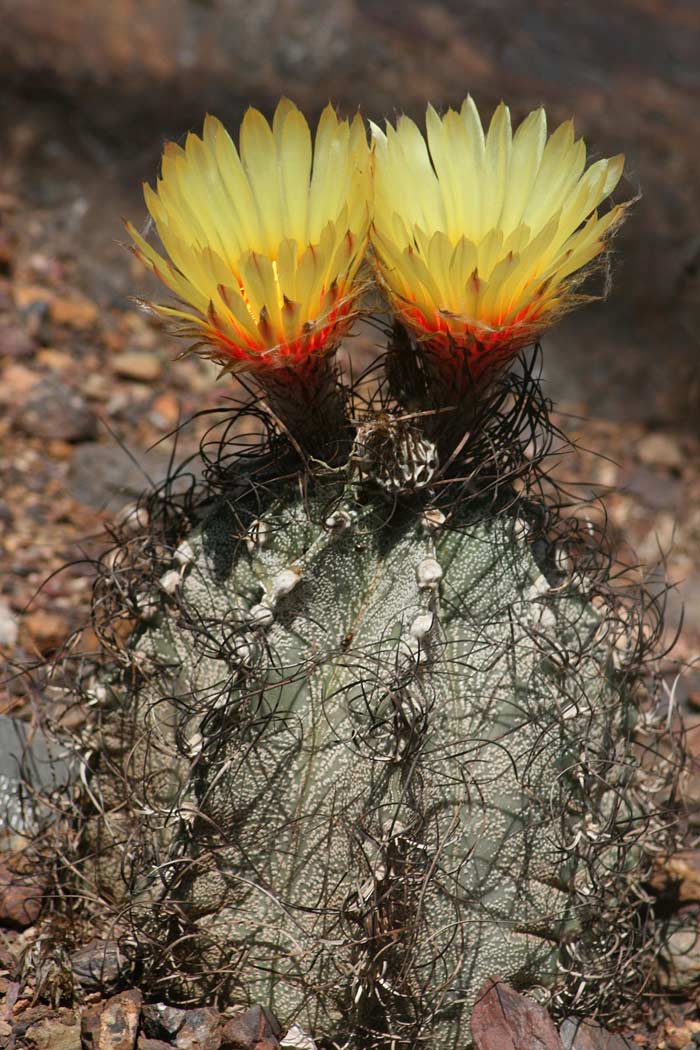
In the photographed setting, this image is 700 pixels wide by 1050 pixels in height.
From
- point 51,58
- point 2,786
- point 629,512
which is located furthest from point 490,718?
point 51,58

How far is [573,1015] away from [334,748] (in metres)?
0.45

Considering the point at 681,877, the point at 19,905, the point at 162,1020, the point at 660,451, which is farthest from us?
the point at 660,451

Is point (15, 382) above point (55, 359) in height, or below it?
below

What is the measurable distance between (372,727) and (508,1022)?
352mm

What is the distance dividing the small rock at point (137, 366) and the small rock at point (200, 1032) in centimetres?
172

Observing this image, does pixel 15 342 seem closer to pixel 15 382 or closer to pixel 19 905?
pixel 15 382

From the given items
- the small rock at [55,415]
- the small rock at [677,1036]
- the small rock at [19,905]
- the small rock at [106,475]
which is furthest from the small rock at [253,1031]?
the small rock at [55,415]

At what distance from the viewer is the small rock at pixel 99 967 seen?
134 cm

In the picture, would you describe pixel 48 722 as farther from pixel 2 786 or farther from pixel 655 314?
pixel 655 314

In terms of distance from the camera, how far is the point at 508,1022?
1270 mm

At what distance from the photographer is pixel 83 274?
9.70ft

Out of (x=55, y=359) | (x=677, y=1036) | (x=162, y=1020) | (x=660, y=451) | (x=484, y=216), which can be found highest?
(x=55, y=359)

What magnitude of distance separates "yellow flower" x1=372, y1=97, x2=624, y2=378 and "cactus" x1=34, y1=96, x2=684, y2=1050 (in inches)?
0.5

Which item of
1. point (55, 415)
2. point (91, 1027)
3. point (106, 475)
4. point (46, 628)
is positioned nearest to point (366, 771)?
point (91, 1027)
